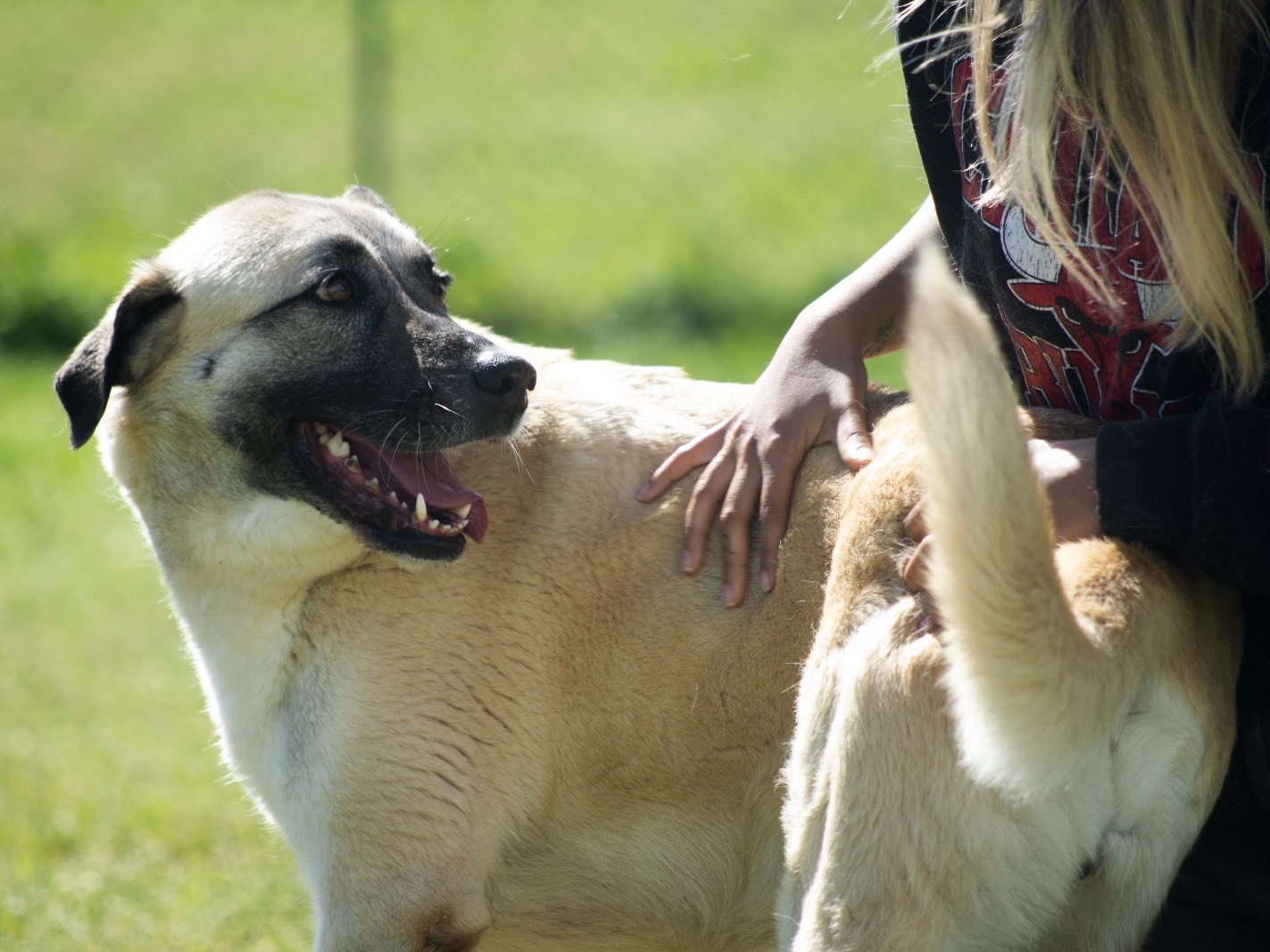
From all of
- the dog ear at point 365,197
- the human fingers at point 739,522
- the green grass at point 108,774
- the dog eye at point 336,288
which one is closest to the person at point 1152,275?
the human fingers at point 739,522

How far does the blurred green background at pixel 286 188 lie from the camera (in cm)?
442

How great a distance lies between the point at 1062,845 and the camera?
6.11 ft

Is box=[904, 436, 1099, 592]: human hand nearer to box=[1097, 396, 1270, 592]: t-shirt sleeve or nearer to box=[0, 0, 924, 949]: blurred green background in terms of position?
box=[1097, 396, 1270, 592]: t-shirt sleeve

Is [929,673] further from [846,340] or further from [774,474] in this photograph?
[846,340]

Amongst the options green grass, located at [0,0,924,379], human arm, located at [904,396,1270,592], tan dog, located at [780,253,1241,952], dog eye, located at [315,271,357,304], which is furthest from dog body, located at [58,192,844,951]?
green grass, located at [0,0,924,379]

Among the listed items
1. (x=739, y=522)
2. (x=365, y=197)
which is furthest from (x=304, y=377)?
(x=739, y=522)

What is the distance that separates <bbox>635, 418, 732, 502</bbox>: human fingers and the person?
39cm

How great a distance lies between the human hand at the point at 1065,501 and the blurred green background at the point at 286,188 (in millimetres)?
2370

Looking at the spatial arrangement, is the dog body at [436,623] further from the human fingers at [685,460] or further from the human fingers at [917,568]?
the human fingers at [917,568]

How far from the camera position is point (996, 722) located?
177 cm

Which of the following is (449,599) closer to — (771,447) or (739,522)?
(739,522)

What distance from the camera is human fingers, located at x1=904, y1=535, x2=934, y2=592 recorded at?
6.61ft

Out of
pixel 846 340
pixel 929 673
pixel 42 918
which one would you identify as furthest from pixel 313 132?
pixel 929 673

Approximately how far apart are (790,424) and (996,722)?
3.00 feet
